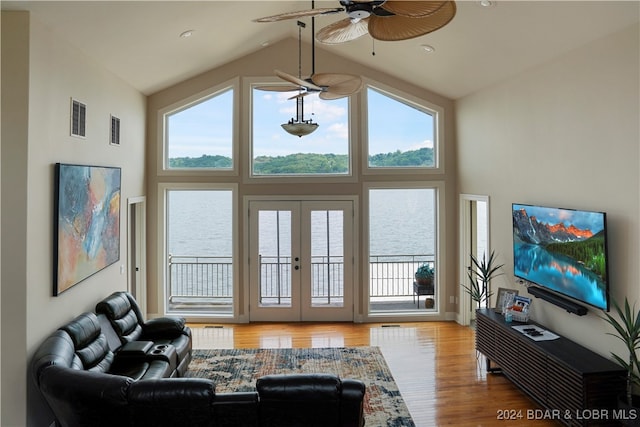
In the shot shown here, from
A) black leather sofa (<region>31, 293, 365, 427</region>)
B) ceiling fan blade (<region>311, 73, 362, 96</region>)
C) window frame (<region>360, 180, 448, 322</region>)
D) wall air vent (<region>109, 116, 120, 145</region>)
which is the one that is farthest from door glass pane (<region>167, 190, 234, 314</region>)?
black leather sofa (<region>31, 293, 365, 427</region>)

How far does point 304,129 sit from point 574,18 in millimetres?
2698

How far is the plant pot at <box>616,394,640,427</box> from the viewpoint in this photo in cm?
312

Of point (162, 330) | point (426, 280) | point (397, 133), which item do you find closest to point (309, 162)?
point (397, 133)

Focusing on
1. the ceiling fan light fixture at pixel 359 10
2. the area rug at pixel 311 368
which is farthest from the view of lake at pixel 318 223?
the ceiling fan light fixture at pixel 359 10

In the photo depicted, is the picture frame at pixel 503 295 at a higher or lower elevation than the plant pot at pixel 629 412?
higher

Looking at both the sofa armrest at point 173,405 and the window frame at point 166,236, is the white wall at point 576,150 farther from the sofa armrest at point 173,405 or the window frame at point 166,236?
the window frame at point 166,236

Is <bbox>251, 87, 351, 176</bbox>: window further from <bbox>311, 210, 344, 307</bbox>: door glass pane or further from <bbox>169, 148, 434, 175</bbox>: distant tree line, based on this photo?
<bbox>311, 210, 344, 307</bbox>: door glass pane

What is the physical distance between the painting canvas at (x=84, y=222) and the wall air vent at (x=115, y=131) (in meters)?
0.39

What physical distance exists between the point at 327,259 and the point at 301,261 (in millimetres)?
433

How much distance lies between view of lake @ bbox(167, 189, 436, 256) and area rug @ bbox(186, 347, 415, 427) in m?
1.92

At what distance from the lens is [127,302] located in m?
5.13

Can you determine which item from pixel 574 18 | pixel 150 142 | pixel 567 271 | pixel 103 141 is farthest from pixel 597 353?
pixel 150 142

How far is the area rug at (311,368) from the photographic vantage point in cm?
436

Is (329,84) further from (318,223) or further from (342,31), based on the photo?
(318,223)
